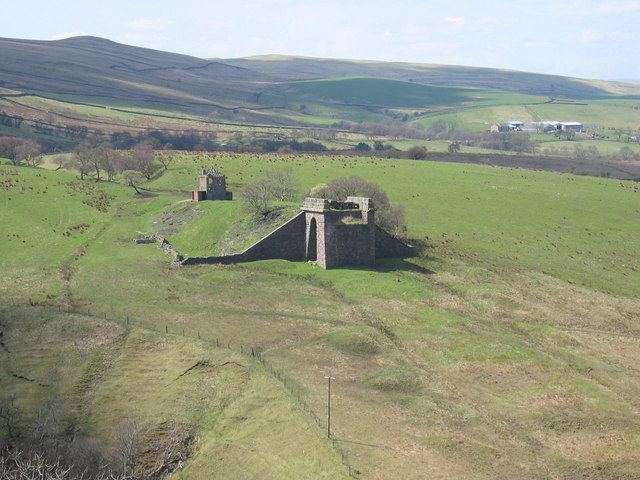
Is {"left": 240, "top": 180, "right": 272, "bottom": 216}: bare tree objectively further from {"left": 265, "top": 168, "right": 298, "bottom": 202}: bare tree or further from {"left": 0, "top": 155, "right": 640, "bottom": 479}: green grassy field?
{"left": 265, "top": 168, "right": 298, "bottom": 202}: bare tree

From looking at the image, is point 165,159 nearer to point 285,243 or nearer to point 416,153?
point 416,153

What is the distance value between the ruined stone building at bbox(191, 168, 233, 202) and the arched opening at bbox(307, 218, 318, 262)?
2374 cm

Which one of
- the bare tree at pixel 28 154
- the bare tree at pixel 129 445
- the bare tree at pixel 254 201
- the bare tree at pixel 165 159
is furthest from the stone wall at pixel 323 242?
the bare tree at pixel 28 154

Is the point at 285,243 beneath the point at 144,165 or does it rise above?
beneath

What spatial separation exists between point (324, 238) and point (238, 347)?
73.0ft

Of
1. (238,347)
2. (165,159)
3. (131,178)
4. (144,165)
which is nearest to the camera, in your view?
(238,347)

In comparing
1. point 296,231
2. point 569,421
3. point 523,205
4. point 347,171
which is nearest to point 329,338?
point 569,421

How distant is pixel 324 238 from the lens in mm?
68750

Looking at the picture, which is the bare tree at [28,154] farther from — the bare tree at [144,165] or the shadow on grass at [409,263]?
the shadow on grass at [409,263]

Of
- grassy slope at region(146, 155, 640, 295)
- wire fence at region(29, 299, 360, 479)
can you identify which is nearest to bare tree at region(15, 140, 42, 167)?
grassy slope at region(146, 155, 640, 295)

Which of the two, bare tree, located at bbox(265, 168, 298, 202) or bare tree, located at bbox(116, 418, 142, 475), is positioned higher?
bare tree, located at bbox(265, 168, 298, 202)

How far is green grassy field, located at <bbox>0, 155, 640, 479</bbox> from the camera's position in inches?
1507

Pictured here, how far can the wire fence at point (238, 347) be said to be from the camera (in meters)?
38.7

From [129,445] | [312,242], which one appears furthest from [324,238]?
[129,445]
